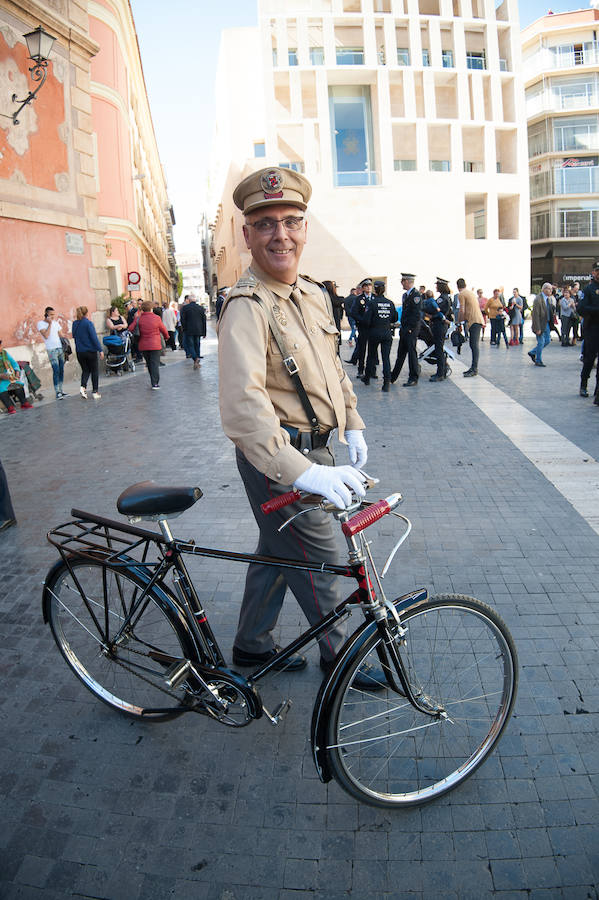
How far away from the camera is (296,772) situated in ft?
7.87

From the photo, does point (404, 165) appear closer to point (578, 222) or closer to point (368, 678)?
point (578, 222)

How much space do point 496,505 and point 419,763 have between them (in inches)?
118

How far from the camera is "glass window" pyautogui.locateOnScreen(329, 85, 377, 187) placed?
127 feet

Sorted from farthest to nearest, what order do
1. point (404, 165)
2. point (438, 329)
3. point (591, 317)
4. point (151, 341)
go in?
point (404, 165), point (151, 341), point (438, 329), point (591, 317)

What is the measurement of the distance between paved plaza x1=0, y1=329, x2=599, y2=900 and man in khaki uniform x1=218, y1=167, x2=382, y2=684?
0.54 metres

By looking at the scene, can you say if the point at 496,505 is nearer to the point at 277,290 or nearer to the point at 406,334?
the point at 277,290

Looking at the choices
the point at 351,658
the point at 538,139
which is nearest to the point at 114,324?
the point at 351,658

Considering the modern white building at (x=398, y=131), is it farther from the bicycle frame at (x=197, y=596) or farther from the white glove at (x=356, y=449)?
the bicycle frame at (x=197, y=596)

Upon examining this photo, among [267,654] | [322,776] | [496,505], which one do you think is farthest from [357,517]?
[496,505]

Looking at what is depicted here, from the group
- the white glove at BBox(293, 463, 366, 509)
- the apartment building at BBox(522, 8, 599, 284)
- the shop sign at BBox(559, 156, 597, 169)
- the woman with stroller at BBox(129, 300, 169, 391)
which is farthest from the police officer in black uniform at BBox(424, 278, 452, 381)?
the shop sign at BBox(559, 156, 597, 169)

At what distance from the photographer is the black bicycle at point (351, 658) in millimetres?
2119

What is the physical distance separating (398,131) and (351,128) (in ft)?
9.65

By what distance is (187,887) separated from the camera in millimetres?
1969

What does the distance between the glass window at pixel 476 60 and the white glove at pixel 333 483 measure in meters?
47.8
